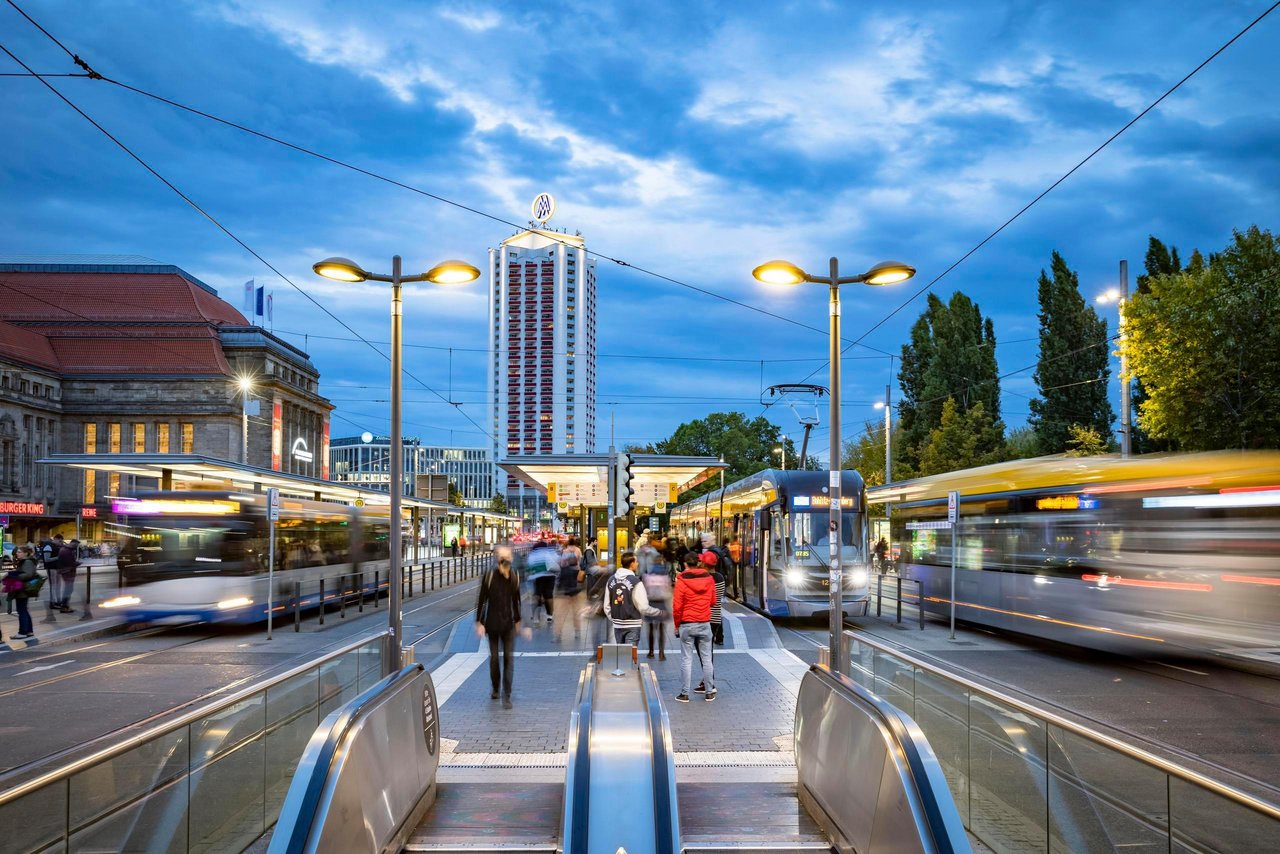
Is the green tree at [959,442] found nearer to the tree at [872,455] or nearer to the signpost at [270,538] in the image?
the tree at [872,455]

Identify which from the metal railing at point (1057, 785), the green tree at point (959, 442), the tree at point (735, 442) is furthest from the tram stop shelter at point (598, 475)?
the tree at point (735, 442)

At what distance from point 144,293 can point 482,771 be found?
281 ft

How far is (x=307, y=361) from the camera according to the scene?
94438mm

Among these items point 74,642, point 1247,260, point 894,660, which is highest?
point 1247,260

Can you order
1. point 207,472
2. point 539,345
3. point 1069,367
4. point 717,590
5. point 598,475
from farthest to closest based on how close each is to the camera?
point 539,345 < point 1069,367 < point 598,475 < point 207,472 < point 717,590

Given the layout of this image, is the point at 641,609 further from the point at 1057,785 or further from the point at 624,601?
the point at 1057,785

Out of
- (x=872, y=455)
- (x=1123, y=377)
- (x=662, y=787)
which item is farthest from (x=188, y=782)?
(x=872, y=455)

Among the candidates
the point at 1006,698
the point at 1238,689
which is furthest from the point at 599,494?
the point at 1006,698

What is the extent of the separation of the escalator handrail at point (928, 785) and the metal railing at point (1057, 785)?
1.83 feet

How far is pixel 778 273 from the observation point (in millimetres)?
12539

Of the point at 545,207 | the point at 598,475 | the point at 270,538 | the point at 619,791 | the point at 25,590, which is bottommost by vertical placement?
the point at 25,590

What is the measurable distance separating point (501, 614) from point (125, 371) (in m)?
79.7

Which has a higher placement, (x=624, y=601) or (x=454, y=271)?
(x=454, y=271)

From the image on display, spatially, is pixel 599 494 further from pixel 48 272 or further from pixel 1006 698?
pixel 48 272
